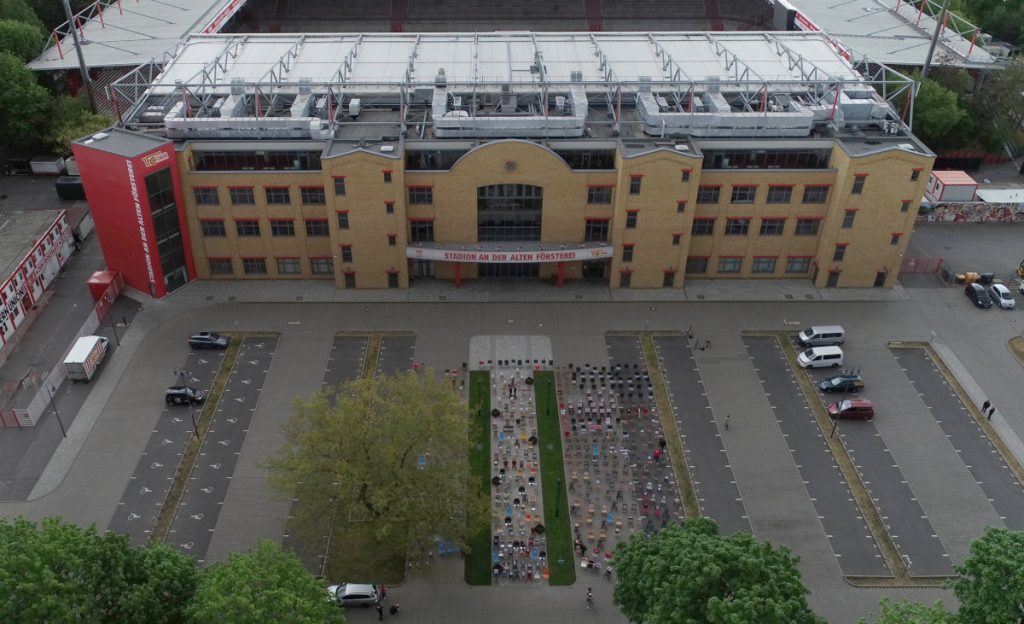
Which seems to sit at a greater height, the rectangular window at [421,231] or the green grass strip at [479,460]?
the rectangular window at [421,231]

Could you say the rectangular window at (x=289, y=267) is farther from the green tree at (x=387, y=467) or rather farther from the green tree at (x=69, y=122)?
the green tree at (x=387, y=467)

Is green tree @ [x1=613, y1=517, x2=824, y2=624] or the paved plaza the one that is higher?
green tree @ [x1=613, y1=517, x2=824, y2=624]

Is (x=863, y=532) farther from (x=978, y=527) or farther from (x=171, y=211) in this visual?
(x=171, y=211)

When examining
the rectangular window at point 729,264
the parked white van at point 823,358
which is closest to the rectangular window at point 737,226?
the rectangular window at point 729,264

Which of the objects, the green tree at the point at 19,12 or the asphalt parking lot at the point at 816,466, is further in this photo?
the green tree at the point at 19,12

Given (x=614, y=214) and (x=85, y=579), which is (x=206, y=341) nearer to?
(x=85, y=579)

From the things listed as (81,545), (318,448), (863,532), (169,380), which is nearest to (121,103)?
(169,380)

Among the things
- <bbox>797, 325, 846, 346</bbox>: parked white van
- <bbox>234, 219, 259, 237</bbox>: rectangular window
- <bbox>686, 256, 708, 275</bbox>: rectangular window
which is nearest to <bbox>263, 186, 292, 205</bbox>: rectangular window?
<bbox>234, 219, 259, 237</bbox>: rectangular window

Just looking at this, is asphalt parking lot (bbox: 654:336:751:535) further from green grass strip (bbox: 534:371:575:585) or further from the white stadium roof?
the white stadium roof
